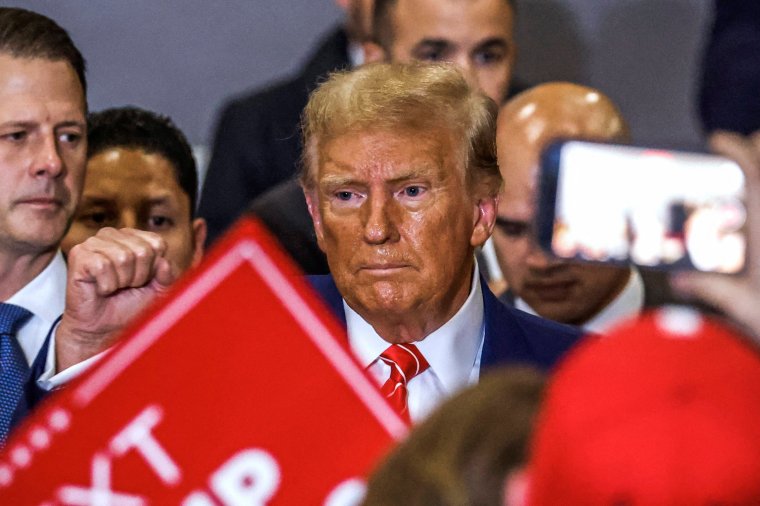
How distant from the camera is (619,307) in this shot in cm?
288

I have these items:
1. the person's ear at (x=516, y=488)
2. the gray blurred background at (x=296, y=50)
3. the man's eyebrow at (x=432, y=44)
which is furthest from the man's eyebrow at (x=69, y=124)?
the person's ear at (x=516, y=488)

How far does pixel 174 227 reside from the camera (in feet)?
9.26

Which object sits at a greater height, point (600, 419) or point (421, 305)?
point (600, 419)

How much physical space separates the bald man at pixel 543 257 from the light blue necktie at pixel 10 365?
1.00m

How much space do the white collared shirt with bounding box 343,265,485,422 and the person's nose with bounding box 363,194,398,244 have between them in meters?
0.13

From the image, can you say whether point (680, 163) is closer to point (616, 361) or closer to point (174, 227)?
point (616, 361)

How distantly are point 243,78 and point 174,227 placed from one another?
35.5 inches

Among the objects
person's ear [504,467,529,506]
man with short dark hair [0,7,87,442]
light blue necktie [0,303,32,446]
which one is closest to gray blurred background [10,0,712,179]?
man with short dark hair [0,7,87,442]

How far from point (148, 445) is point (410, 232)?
0.95 metres

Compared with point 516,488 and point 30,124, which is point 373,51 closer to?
point 30,124

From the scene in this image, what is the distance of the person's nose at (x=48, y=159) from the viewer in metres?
2.32

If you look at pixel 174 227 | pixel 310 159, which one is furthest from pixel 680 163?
pixel 174 227

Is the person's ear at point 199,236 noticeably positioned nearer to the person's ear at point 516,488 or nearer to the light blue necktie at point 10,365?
the light blue necktie at point 10,365

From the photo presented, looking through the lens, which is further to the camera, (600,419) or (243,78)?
(243,78)
